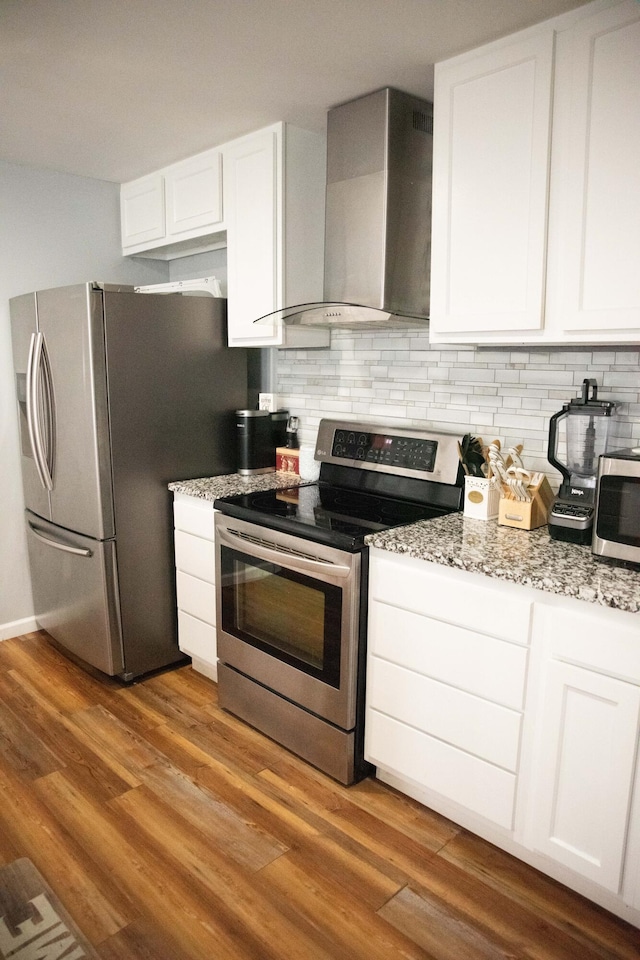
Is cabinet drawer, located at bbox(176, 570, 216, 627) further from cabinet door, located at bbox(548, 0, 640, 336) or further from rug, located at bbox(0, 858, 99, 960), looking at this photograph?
cabinet door, located at bbox(548, 0, 640, 336)

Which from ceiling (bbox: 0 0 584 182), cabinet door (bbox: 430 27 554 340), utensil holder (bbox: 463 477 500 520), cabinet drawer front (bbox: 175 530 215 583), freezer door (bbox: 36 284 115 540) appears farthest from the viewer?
cabinet drawer front (bbox: 175 530 215 583)

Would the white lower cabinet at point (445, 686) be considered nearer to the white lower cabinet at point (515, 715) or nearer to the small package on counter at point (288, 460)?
the white lower cabinet at point (515, 715)

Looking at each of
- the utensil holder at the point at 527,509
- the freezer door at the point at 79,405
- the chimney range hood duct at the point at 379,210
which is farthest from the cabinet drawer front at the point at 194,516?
the utensil holder at the point at 527,509

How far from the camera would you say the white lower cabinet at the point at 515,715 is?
5.37 feet

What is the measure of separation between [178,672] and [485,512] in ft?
5.61

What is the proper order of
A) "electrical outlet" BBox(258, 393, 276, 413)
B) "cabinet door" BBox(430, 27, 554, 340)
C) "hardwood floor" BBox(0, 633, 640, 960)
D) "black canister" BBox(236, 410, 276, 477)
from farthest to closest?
"electrical outlet" BBox(258, 393, 276, 413), "black canister" BBox(236, 410, 276, 477), "cabinet door" BBox(430, 27, 554, 340), "hardwood floor" BBox(0, 633, 640, 960)

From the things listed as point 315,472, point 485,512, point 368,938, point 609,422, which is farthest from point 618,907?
Answer: point 315,472

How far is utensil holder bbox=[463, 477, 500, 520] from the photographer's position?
2.25m

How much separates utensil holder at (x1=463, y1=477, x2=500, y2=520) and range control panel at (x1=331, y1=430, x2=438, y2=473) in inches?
10.2

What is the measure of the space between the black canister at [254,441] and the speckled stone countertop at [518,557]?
1.14 metres

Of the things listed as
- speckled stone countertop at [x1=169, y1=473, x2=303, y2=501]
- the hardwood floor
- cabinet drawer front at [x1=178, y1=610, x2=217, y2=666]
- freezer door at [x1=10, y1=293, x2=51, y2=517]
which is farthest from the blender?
freezer door at [x1=10, y1=293, x2=51, y2=517]

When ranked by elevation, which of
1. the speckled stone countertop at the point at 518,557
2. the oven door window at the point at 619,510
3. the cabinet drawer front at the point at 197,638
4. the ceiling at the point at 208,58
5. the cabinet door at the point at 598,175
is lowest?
the cabinet drawer front at the point at 197,638

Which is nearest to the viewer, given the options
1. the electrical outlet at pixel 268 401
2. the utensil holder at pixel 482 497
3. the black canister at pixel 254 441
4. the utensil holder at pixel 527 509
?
the utensil holder at pixel 527 509

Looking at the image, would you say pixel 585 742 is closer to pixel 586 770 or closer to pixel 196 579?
pixel 586 770
